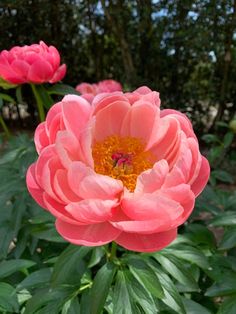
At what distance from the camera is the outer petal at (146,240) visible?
2.66 feet

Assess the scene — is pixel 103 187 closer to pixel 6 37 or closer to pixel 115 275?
pixel 115 275

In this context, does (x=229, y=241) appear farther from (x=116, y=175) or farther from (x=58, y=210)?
(x=58, y=210)

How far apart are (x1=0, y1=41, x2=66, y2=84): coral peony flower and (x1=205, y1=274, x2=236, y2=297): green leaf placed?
806 mm

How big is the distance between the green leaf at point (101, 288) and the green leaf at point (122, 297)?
3 cm

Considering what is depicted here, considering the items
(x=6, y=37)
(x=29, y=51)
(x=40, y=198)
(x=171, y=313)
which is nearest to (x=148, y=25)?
(x=6, y=37)

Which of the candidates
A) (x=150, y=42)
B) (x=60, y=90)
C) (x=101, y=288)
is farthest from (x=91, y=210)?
(x=150, y=42)

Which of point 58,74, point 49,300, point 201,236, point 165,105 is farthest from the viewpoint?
point 165,105

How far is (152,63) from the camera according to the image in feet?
15.1

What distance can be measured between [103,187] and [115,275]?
357 mm

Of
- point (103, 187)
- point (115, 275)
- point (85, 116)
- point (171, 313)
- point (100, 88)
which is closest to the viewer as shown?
point (103, 187)

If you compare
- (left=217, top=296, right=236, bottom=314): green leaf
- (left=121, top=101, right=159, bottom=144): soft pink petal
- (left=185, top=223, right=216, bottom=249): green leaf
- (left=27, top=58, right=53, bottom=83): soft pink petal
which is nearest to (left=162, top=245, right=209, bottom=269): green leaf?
(left=217, top=296, right=236, bottom=314): green leaf

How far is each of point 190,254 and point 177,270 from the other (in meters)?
0.07

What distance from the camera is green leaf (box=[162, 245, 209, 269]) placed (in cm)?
115

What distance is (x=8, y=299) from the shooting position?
3.61 feet
